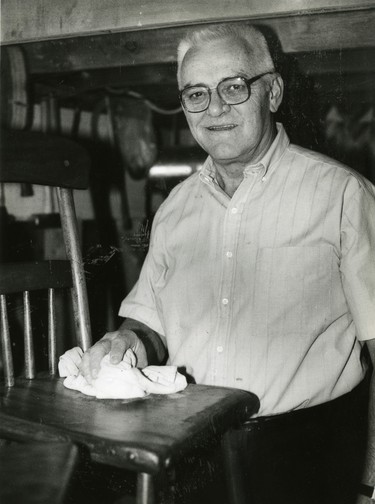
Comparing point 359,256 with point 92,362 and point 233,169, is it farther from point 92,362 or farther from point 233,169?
point 92,362

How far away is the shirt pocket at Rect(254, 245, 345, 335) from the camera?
1.08 meters

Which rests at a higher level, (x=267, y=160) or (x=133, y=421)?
(x=267, y=160)

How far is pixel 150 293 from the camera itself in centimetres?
126

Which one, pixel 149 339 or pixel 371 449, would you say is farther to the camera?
pixel 149 339

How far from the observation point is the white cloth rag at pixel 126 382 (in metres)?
0.88

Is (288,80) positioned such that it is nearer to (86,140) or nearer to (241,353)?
(241,353)

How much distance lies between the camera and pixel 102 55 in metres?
1.46

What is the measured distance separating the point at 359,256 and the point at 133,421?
20.8 inches

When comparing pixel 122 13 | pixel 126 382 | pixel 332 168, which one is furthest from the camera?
pixel 122 13

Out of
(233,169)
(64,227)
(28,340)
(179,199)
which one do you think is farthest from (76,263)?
(233,169)

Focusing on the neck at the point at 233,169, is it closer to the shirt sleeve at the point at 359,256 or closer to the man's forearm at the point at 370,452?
the shirt sleeve at the point at 359,256

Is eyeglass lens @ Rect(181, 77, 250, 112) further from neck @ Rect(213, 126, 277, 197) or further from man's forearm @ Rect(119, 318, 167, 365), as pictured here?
man's forearm @ Rect(119, 318, 167, 365)

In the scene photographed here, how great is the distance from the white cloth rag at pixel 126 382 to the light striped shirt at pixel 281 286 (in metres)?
0.20

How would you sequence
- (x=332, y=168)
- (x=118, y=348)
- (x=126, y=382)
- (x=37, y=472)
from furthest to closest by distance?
(x=332, y=168)
(x=118, y=348)
(x=126, y=382)
(x=37, y=472)
